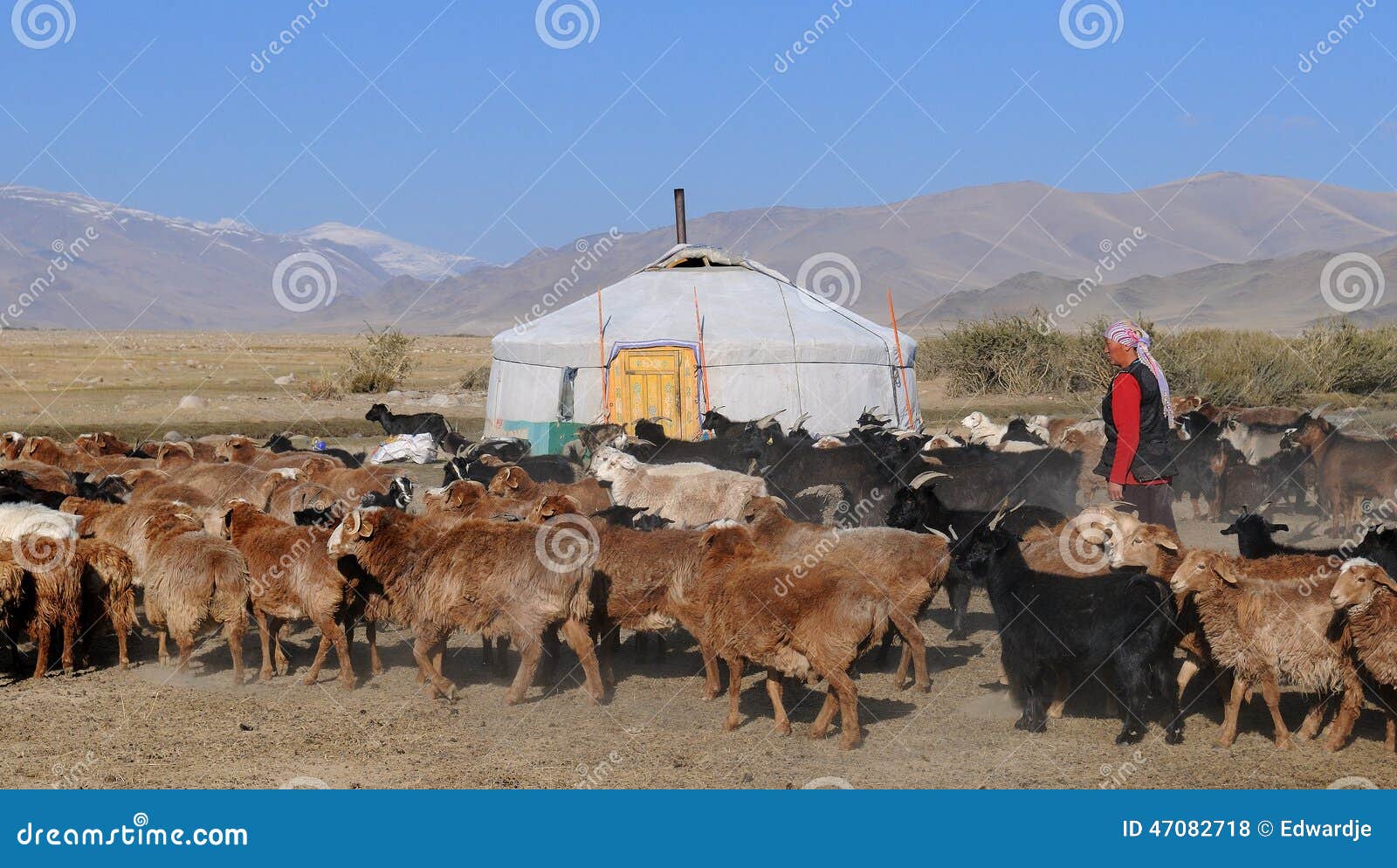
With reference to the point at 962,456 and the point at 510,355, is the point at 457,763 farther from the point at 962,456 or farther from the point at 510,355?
the point at 510,355

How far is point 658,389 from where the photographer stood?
20891mm

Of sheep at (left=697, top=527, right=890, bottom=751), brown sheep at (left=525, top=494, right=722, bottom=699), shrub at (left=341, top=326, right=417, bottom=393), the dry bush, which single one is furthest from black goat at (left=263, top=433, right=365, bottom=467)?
the dry bush

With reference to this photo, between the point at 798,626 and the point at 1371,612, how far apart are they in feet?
10.3

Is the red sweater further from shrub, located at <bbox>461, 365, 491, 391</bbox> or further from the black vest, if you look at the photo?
shrub, located at <bbox>461, 365, 491, 391</bbox>

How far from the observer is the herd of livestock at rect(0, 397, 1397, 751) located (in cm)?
728

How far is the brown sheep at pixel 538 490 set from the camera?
11.5 m

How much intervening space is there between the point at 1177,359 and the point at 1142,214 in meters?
176

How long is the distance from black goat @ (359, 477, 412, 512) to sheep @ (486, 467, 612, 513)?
2.77 feet

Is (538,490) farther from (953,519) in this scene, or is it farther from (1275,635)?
(1275,635)

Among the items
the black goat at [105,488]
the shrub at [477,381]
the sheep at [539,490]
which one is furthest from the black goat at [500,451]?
the shrub at [477,381]

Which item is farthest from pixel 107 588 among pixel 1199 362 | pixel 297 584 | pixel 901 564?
pixel 1199 362

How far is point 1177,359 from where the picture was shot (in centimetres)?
3303

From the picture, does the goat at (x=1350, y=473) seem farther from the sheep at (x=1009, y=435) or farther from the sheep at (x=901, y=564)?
the sheep at (x=901, y=564)

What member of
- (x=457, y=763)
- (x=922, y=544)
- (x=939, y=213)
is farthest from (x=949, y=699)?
(x=939, y=213)
